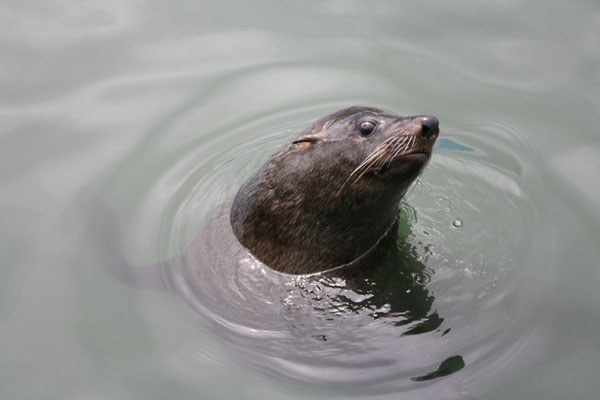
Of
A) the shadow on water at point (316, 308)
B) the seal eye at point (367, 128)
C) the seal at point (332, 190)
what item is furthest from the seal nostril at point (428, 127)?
the shadow on water at point (316, 308)

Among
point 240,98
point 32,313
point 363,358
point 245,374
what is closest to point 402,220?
point 363,358

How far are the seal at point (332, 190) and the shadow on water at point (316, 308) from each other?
0.14 m

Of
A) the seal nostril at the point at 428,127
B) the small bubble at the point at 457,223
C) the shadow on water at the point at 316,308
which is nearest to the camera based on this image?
the seal nostril at the point at 428,127

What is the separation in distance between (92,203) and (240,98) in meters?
2.02

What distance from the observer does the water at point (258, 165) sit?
16.2 ft

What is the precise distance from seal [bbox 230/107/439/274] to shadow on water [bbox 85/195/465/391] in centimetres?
14

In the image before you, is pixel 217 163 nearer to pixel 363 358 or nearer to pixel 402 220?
pixel 402 220

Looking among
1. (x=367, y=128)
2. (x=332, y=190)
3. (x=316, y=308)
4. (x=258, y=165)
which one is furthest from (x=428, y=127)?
(x=258, y=165)

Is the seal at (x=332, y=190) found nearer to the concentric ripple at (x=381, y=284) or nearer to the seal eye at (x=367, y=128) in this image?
the seal eye at (x=367, y=128)

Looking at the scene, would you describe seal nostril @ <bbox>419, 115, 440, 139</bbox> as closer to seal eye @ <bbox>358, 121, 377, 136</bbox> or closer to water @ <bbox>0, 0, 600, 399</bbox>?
seal eye @ <bbox>358, 121, 377, 136</bbox>

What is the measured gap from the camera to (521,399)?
186 inches

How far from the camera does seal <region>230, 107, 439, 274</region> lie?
4852 millimetres

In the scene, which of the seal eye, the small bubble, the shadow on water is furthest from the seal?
the small bubble

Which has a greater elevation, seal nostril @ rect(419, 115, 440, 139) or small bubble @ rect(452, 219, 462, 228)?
seal nostril @ rect(419, 115, 440, 139)
